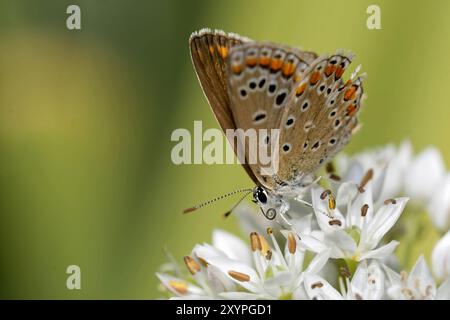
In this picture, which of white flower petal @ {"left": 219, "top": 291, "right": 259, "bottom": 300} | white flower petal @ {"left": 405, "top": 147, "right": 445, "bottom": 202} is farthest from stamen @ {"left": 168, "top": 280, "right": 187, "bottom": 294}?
white flower petal @ {"left": 405, "top": 147, "right": 445, "bottom": 202}

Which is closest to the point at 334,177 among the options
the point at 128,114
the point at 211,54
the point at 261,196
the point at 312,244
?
the point at 261,196

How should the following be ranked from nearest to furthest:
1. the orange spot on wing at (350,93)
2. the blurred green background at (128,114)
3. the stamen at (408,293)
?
the stamen at (408,293), the orange spot on wing at (350,93), the blurred green background at (128,114)

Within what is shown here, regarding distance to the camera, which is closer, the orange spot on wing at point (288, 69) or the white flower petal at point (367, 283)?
the white flower petal at point (367, 283)

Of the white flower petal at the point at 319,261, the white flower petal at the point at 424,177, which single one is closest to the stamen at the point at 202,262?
the white flower petal at the point at 319,261

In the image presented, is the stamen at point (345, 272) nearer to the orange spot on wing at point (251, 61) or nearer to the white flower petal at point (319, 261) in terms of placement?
the white flower petal at point (319, 261)

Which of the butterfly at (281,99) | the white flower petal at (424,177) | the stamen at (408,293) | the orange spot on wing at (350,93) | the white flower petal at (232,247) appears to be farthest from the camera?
the white flower petal at (424,177)

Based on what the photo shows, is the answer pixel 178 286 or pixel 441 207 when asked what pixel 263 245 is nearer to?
pixel 178 286

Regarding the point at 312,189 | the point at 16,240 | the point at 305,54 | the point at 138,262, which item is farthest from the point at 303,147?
the point at 16,240

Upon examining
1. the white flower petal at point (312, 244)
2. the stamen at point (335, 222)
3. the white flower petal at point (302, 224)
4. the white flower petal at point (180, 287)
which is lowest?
the white flower petal at point (180, 287)

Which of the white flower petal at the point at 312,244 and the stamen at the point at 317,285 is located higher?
the white flower petal at the point at 312,244
